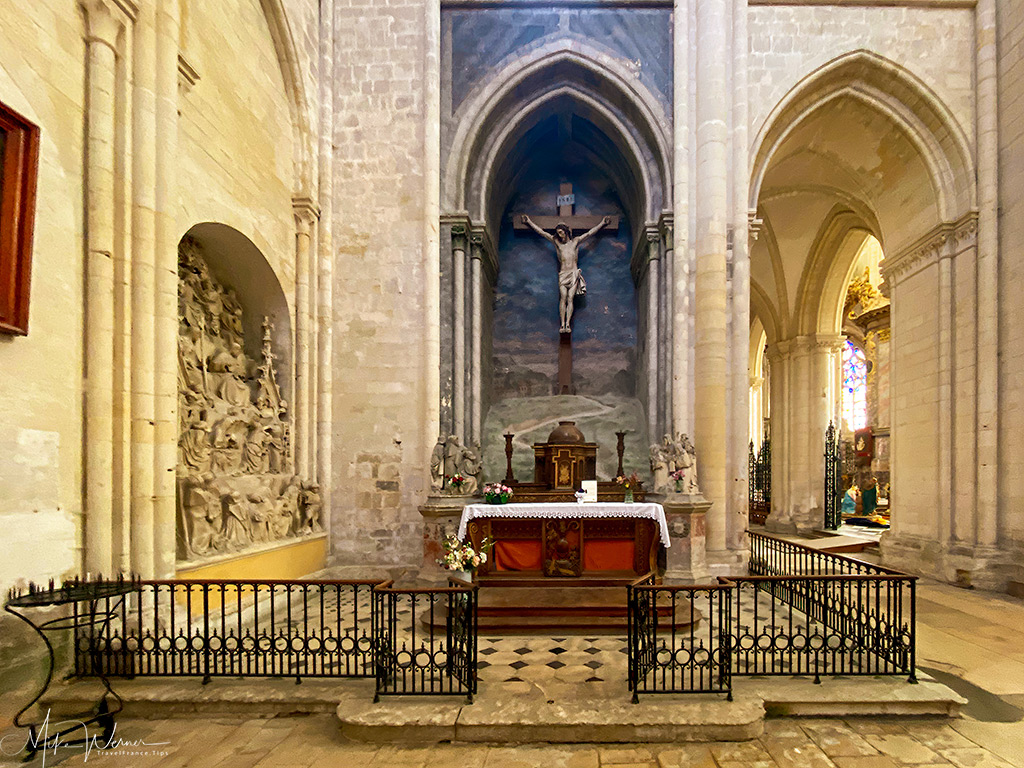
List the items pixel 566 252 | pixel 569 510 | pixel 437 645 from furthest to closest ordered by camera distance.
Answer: pixel 566 252, pixel 569 510, pixel 437 645

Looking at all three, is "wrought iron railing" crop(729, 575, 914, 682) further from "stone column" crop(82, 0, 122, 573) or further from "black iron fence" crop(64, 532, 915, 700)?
"stone column" crop(82, 0, 122, 573)

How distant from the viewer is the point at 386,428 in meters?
10.3

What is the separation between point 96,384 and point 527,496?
5.74m

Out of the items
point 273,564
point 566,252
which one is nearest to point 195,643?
point 273,564

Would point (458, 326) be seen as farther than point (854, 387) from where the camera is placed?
No

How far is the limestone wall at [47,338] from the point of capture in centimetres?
489

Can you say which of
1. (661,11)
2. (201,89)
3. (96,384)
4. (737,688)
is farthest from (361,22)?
(737,688)

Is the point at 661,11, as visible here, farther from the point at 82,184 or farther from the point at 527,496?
the point at 82,184

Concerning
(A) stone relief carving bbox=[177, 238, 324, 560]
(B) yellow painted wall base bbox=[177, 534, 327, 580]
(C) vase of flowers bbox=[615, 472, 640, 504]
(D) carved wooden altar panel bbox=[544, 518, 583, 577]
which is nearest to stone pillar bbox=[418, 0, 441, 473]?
(B) yellow painted wall base bbox=[177, 534, 327, 580]

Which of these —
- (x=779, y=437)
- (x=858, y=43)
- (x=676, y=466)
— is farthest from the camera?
(x=779, y=437)

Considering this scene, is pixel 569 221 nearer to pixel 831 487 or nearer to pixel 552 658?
pixel 831 487

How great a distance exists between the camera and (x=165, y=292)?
Answer: 6129 millimetres

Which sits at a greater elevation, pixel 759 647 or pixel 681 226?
pixel 681 226

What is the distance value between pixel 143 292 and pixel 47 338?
95 centimetres
